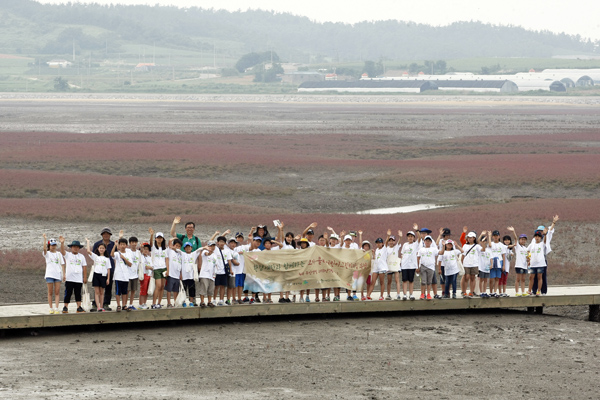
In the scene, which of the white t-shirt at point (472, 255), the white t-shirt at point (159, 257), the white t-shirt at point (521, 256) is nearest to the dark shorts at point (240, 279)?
the white t-shirt at point (159, 257)

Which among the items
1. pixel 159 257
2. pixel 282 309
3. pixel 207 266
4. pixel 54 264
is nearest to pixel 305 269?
pixel 282 309

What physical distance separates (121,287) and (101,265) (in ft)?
2.28

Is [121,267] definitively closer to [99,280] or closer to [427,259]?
[99,280]

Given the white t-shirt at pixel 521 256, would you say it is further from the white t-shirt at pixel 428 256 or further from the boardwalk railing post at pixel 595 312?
the boardwalk railing post at pixel 595 312

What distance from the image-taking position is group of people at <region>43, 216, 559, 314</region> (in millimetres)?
19838

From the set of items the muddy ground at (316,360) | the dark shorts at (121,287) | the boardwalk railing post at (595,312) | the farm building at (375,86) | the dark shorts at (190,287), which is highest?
the farm building at (375,86)

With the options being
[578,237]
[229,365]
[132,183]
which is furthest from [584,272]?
[132,183]

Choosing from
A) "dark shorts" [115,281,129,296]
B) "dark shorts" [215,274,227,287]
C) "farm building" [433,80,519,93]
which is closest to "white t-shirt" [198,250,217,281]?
"dark shorts" [215,274,227,287]

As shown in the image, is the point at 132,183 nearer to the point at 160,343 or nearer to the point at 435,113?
the point at 160,343

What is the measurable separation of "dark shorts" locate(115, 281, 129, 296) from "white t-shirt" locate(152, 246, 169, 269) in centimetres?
80

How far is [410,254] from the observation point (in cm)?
2181

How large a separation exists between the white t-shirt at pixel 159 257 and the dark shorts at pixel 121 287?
0.80m

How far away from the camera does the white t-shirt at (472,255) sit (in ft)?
72.2

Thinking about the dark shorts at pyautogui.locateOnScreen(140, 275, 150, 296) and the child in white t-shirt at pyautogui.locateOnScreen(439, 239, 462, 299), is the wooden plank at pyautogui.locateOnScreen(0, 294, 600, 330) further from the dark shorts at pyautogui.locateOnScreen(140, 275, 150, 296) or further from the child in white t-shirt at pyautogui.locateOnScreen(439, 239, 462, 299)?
the child in white t-shirt at pyautogui.locateOnScreen(439, 239, 462, 299)
